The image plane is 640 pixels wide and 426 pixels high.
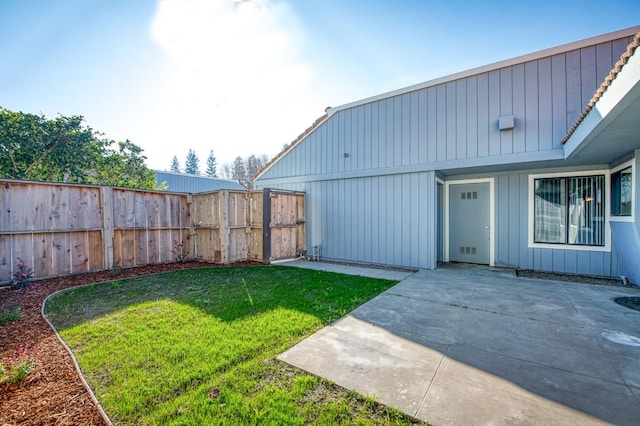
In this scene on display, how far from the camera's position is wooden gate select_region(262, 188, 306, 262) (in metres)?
7.53

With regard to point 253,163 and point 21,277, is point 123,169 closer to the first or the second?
point 21,277

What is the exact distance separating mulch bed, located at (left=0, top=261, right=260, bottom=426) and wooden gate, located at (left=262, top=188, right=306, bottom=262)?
461 cm

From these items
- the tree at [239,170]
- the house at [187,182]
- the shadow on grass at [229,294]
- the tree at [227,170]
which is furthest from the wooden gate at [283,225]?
the tree at [227,170]

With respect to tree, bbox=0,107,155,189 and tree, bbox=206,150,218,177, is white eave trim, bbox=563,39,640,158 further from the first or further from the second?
tree, bbox=206,150,218,177

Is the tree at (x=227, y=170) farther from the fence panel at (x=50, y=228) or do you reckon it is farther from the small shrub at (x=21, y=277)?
the small shrub at (x=21, y=277)

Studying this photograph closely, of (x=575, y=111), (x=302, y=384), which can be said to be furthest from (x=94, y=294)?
(x=575, y=111)

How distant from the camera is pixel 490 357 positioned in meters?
2.53

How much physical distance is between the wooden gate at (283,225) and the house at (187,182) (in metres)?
9.66

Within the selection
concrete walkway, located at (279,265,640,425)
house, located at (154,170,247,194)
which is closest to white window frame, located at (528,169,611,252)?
concrete walkway, located at (279,265,640,425)

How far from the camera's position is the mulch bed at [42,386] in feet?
5.90

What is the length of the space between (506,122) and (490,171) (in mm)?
1462

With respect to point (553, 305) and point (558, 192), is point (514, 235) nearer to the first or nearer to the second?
point (558, 192)

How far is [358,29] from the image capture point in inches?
233

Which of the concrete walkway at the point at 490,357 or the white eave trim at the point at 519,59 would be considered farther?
the white eave trim at the point at 519,59
